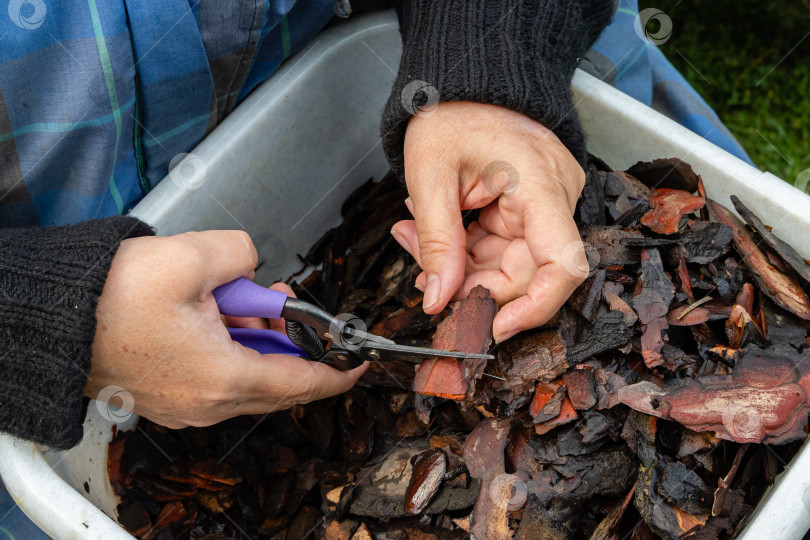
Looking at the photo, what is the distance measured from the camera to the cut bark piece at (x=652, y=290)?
3.96 feet

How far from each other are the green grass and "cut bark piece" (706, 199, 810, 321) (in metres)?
1.52

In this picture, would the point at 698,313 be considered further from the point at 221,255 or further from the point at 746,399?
the point at 221,255

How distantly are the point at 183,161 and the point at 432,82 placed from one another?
2.03 feet

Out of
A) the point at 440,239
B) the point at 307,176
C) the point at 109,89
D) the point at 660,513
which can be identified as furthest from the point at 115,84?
the point at 660,513

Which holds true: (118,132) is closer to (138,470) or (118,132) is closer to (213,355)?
(213,355)

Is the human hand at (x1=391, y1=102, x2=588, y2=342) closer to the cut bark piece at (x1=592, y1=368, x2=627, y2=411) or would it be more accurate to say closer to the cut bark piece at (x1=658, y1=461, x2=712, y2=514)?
the cut bark piece at (x1=592, y1=368, x2=627, y2=411)

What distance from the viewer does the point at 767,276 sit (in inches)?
48.8

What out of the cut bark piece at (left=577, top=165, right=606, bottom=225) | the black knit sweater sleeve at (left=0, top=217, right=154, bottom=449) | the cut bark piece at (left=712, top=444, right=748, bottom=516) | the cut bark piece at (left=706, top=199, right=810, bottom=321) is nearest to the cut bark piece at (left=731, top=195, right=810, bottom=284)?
the cut bark piece at (left=706, top=199, right=810, bottom=321)

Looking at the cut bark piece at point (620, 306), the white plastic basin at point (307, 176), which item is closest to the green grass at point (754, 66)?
the white plastic basin at point (307, 176)

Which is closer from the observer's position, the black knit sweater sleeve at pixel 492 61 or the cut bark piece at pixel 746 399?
the cut bark piece at pixel 746 399

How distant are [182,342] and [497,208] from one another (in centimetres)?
67

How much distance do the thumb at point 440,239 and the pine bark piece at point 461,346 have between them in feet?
0.14

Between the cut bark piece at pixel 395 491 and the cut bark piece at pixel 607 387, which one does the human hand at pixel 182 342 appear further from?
the cut bark piece at pixel 607 387

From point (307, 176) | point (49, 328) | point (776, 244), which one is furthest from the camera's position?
point (307, 176)
